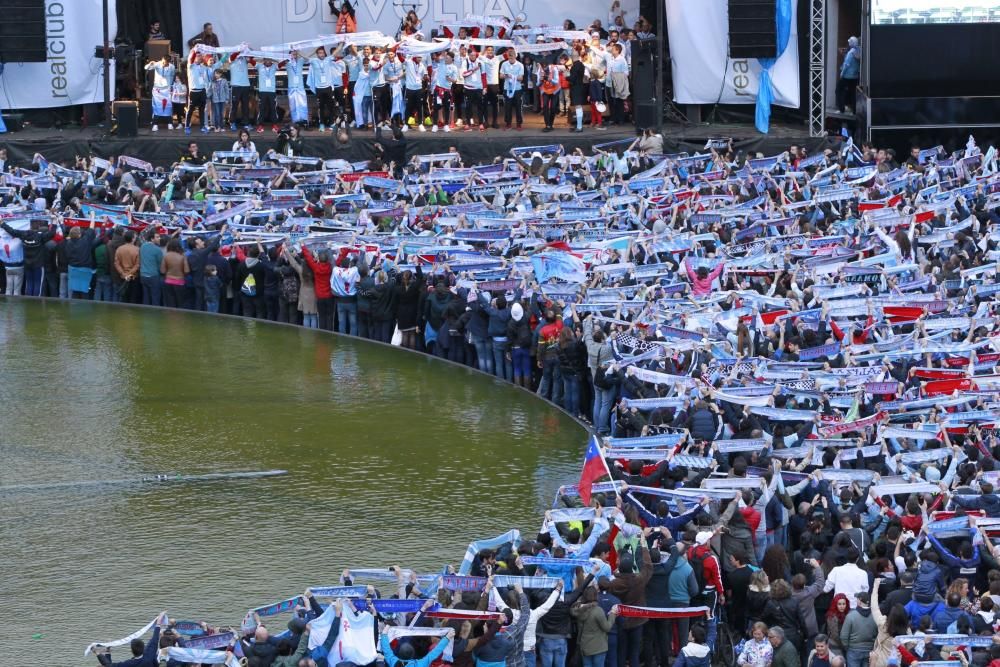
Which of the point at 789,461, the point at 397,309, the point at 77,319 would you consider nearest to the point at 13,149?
the point at 77,319

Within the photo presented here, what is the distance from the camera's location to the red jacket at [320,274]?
76.1ft

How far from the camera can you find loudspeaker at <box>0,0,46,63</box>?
32312 mm

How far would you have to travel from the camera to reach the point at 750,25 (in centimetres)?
3197

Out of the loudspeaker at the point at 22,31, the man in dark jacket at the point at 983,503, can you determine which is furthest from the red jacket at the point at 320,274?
the loudspeaker at the point at 22,31

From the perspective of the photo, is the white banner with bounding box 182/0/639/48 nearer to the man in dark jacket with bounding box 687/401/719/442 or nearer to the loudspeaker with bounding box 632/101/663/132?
the loudspeaker with bounding box 632/101/663/132

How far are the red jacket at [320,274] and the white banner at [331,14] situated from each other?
12.6m

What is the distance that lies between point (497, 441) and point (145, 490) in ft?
12.6

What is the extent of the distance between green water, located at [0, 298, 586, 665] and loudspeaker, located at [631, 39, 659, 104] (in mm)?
10022

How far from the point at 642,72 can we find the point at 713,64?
1780 millimetres

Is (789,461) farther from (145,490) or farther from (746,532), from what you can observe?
(145,490)

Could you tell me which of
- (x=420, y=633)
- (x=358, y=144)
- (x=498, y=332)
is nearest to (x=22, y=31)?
(x=358, y=144)

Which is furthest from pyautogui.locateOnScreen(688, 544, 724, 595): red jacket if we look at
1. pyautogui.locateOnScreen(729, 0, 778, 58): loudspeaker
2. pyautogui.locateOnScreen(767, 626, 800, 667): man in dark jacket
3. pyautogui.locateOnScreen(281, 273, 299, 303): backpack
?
pyautogui.locateOnScreen(729, 0, 778, 58): loudspeaker

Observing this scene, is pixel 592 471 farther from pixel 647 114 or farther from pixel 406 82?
pixel 406 82

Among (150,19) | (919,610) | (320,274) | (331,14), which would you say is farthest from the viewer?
(150,19)
